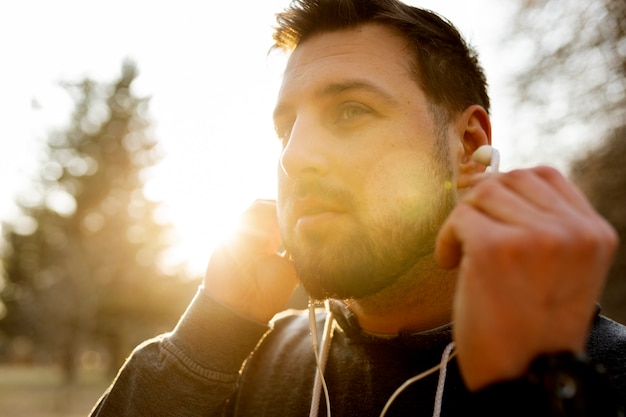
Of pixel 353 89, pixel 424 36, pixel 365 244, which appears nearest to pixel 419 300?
pixel 365 244

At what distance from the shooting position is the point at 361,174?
1880 mm

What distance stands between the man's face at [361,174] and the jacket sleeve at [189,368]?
1.24ft

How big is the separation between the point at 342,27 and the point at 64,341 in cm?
2597

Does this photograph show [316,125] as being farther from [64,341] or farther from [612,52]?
[64,341]

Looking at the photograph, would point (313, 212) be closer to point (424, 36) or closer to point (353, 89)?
point (353, 89)

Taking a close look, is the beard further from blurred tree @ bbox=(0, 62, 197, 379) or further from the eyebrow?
blurred tree @ bbox=(0, 62, 197, 379)

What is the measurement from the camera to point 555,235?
987 millimetres

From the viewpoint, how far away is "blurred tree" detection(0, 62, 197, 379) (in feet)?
98.3

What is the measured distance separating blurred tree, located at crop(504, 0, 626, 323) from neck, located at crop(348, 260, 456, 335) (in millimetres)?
9656

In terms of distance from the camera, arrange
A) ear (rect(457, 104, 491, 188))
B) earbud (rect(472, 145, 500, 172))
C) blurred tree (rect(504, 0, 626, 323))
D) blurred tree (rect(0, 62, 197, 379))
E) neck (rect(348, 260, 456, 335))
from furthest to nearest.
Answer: blurred tree (rect(0, 62, 197, 379)) < blurred tree (rect(504, 0, 626, 323)) < ear (rect(457, 104, 491, 188)) < neck (rect(348, 260, 456, 335)) < earbud (rect(472, 145, 500, 172))

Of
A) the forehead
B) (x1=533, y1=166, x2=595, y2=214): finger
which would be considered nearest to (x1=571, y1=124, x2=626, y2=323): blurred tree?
the forehead

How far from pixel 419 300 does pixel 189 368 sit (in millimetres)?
898

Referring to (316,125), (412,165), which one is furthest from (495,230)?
(316,125)

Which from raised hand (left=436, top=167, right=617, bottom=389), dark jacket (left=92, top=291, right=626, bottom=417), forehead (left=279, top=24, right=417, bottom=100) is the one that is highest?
forehead (left=279, top=24, right=417, bottom=100)
